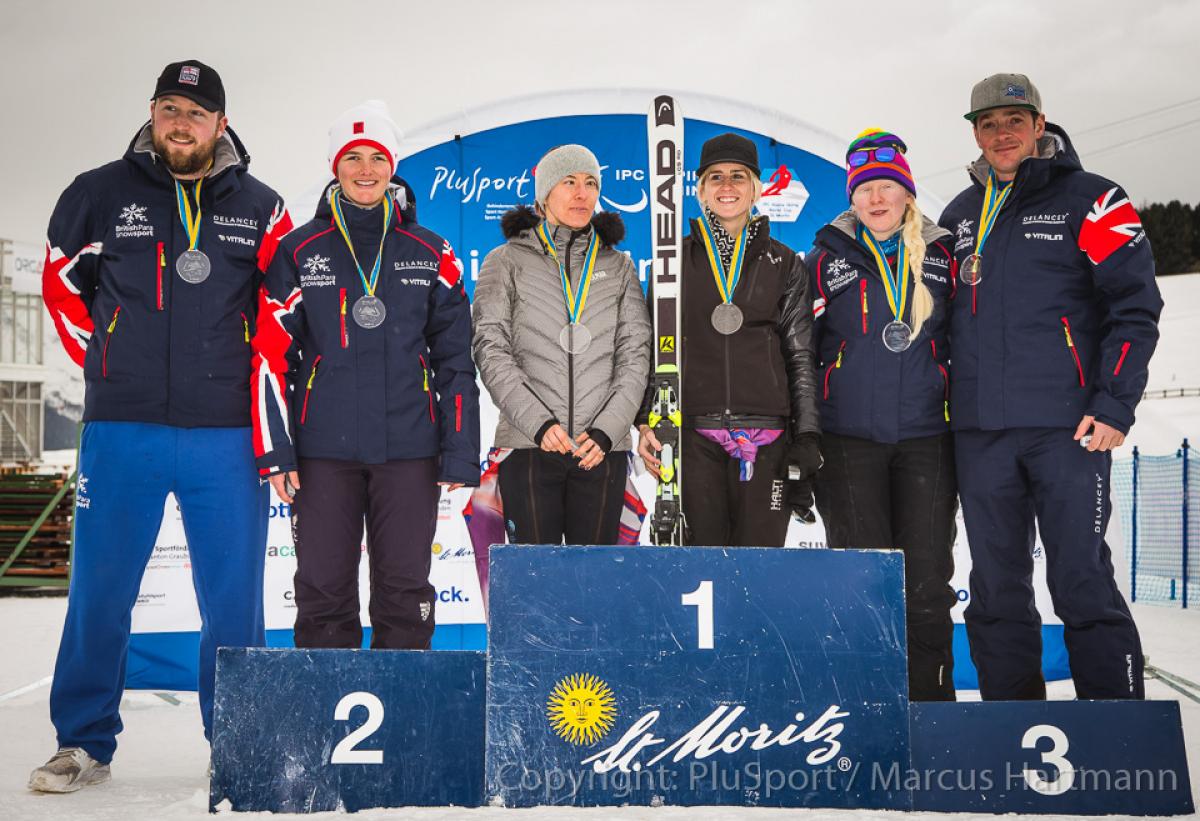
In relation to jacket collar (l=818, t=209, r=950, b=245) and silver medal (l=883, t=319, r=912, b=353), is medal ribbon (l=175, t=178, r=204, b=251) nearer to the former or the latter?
jacket collar (l=818, t=209, r=950, b=245)

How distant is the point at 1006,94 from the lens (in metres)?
2.89

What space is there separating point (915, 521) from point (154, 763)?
2.34m

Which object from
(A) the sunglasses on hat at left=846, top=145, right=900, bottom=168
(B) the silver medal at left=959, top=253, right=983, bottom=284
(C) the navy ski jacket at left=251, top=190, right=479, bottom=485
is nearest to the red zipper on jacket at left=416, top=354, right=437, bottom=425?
(C) the navy ski jacket at left=251, top=190, right=479, bottom=485

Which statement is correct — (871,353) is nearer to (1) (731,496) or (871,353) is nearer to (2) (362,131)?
(1) (731,496)

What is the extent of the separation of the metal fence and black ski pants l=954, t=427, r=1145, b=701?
630cm

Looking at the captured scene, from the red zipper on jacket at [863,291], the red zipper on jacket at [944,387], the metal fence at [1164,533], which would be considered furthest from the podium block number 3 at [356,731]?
the metal fence at [1164,533]

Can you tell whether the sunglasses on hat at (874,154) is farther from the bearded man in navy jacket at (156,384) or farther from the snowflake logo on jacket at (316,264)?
the bearded man in navy jacket at (156,384)

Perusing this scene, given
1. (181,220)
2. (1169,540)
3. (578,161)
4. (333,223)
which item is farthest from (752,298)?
(1169,540)

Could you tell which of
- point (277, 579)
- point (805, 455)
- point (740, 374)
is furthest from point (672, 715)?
point (277, 579)

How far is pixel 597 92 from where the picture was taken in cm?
449

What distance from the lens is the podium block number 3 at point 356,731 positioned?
83.6 inches

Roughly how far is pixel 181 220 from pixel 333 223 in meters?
0.41

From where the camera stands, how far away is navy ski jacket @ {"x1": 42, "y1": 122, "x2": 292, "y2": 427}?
261 cm

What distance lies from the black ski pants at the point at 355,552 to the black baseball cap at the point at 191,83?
3.50 ft
